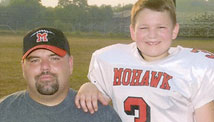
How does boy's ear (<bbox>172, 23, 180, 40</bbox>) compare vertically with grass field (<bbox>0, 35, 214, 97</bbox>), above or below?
above

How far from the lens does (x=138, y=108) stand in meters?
1.39

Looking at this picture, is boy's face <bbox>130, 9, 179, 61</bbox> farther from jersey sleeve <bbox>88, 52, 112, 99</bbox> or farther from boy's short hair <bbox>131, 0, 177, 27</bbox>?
jersey sleeve <bbox>88, 52, 112, 99</bbox>

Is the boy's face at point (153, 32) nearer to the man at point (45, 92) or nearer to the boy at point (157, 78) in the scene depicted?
the boy at point (157, 78)

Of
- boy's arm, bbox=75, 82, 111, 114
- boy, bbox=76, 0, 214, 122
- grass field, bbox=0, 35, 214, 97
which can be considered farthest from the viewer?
grass field, bbox=0, 35, 214, 97

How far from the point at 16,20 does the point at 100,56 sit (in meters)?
22.8

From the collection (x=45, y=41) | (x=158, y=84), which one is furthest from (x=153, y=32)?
(x=45, y=41)

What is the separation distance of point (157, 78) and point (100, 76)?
25cm

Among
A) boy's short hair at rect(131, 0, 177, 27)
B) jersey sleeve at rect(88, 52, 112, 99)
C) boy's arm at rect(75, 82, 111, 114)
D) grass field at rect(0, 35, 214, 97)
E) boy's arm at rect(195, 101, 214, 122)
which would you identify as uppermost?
boy's short hair at rect(131, 0, 177, 27)

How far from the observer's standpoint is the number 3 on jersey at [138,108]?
1.38 metres

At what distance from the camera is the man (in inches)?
49.8

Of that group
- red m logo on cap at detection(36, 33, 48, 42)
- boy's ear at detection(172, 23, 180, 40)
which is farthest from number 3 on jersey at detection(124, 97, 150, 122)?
red m logo on cap at detection(36, 33, 48, 42)

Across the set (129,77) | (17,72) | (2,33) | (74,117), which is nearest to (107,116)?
(74,117)

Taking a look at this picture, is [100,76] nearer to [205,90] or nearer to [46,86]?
[46,86]

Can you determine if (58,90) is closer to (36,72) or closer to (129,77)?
(36,72)
